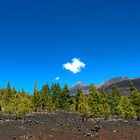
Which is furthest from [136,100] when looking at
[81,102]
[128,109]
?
[81,102]

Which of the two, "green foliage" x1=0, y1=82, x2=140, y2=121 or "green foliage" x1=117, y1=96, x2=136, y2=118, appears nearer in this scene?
"green foliage" x1=117, y1=96, x2=136, y2=118

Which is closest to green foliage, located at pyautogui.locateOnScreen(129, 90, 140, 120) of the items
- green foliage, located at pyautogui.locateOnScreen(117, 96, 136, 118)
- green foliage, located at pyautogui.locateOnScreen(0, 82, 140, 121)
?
green foliage, located at pyautogui.locateOnScreen(0, 82, 140, 121)

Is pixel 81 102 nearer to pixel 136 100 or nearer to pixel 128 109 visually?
pixel 128 109

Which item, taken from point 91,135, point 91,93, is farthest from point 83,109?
point 91,135

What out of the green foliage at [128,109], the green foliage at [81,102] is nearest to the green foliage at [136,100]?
the green foliage at [81,102]

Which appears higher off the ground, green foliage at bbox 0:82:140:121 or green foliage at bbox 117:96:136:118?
green foliage at bbox 0:82:140:121

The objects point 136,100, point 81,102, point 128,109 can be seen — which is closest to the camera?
point 81,102

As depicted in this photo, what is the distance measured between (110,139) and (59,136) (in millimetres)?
7932

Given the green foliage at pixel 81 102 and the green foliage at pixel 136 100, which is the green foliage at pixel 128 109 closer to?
the green foliage at pixel 81 102

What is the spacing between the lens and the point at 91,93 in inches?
3479

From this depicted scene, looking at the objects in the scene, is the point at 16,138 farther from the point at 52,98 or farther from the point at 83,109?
the point at 52,98

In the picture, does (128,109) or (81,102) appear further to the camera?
(128,109)

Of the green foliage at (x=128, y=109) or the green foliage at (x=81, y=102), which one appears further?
the green foliage at (x=81, y=102)

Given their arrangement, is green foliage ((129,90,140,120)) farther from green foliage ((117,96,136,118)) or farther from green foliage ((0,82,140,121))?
green foliage ((117,96,136,118))
